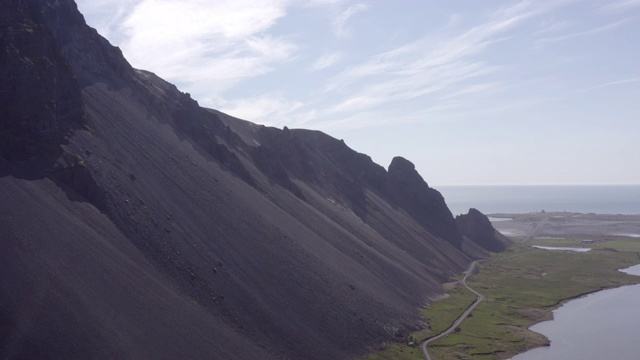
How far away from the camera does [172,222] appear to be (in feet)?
248

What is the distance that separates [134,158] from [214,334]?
3211 cm

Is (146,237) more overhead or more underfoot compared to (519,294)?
more overhead

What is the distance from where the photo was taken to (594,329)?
9856 centimetres

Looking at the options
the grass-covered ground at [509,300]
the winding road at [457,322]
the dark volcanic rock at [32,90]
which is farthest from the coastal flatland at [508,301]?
the dark volcanic rock at [32,90]

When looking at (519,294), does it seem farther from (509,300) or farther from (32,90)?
(32,90)

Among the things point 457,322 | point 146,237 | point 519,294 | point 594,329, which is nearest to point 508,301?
point 519,294

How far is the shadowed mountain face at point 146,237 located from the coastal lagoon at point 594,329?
22.4 metres

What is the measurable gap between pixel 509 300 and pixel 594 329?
88.1ft

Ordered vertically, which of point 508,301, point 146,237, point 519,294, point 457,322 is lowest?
point 457,322

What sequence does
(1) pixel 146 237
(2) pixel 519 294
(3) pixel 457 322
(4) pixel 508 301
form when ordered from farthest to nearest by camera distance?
(2) pixel 519 294
(4) pixel 508 301
(3) pixel 457 322
(1) pixel 146 237

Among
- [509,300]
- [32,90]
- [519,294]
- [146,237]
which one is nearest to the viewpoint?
[146,237]

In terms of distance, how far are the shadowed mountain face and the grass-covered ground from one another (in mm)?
5687

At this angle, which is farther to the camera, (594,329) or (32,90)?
(594,329)

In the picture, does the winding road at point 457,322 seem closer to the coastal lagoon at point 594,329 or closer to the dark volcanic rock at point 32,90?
the coastal lagoon at point 594,329
